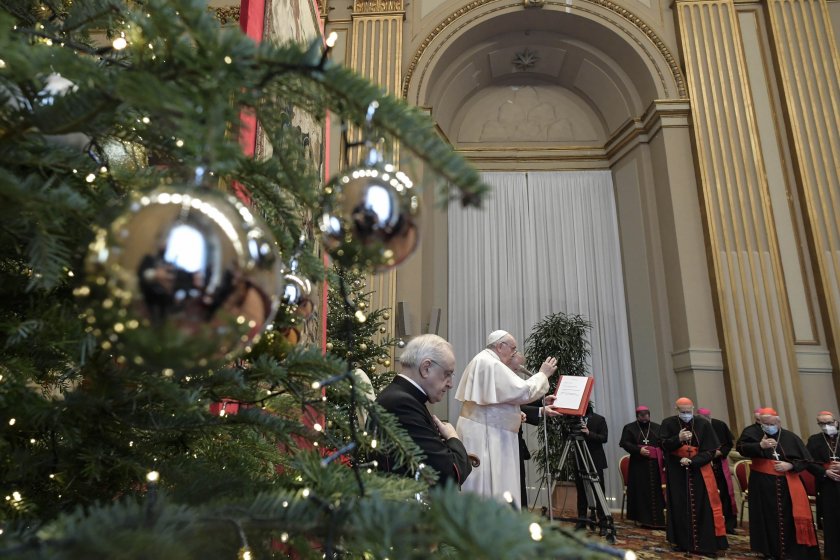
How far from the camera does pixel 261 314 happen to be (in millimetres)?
521

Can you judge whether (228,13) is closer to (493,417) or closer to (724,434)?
(493,417)

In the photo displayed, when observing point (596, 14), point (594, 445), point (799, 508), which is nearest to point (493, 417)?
point (799, 508)

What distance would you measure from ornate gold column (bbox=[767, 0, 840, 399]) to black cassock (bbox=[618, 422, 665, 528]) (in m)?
2.57

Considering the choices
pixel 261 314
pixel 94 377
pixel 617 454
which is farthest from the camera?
pixel 617 454

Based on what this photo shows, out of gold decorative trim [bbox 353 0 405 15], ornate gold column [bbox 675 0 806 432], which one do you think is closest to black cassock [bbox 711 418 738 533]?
ornate gold column [bbox 675 0 806 432]

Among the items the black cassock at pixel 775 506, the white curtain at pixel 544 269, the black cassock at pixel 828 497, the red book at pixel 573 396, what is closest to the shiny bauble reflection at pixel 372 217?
the red book at pixel 573 396

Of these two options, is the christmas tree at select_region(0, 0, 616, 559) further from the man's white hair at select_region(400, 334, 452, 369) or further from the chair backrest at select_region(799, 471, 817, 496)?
the chair backrest at select_region(799, 471, 817, 496)

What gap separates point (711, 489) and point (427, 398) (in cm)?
442

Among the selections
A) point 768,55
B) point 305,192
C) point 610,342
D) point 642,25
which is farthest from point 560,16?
point 305,192

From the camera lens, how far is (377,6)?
906cm

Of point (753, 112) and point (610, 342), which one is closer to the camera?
point (753, 112)

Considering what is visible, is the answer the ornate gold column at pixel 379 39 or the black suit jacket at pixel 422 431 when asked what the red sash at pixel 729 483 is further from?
the black suit jacket at pixel 422 431

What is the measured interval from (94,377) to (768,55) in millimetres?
10170

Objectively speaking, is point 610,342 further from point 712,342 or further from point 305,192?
point 305,192
